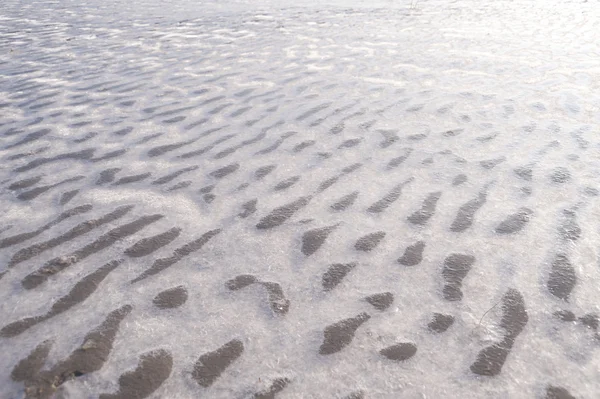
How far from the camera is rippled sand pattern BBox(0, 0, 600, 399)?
1510mm

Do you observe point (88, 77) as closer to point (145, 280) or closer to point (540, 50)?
point (145, 280)

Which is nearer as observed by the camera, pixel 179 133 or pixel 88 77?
pixel 179 133

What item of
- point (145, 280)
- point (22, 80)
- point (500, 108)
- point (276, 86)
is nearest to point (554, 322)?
point (145, 280)

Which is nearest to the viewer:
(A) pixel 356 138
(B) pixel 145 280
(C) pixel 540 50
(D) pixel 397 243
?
(B) pixel 145 280

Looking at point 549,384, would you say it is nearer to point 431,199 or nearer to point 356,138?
point 431,199

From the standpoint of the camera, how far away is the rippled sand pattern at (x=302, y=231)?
4.95 ft

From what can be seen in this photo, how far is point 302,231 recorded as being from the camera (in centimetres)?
221

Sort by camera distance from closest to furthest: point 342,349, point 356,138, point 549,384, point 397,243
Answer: point 549,384 < point 342,349 < point 397,243 < point 356,138

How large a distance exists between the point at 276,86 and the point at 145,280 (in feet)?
9.10

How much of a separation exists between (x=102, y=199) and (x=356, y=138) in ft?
5.23

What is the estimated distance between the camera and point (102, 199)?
2.48 metres

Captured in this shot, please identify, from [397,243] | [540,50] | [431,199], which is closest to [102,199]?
[397,243]

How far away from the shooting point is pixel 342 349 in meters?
1.57

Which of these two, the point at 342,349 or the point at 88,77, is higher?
the point at 342,349
